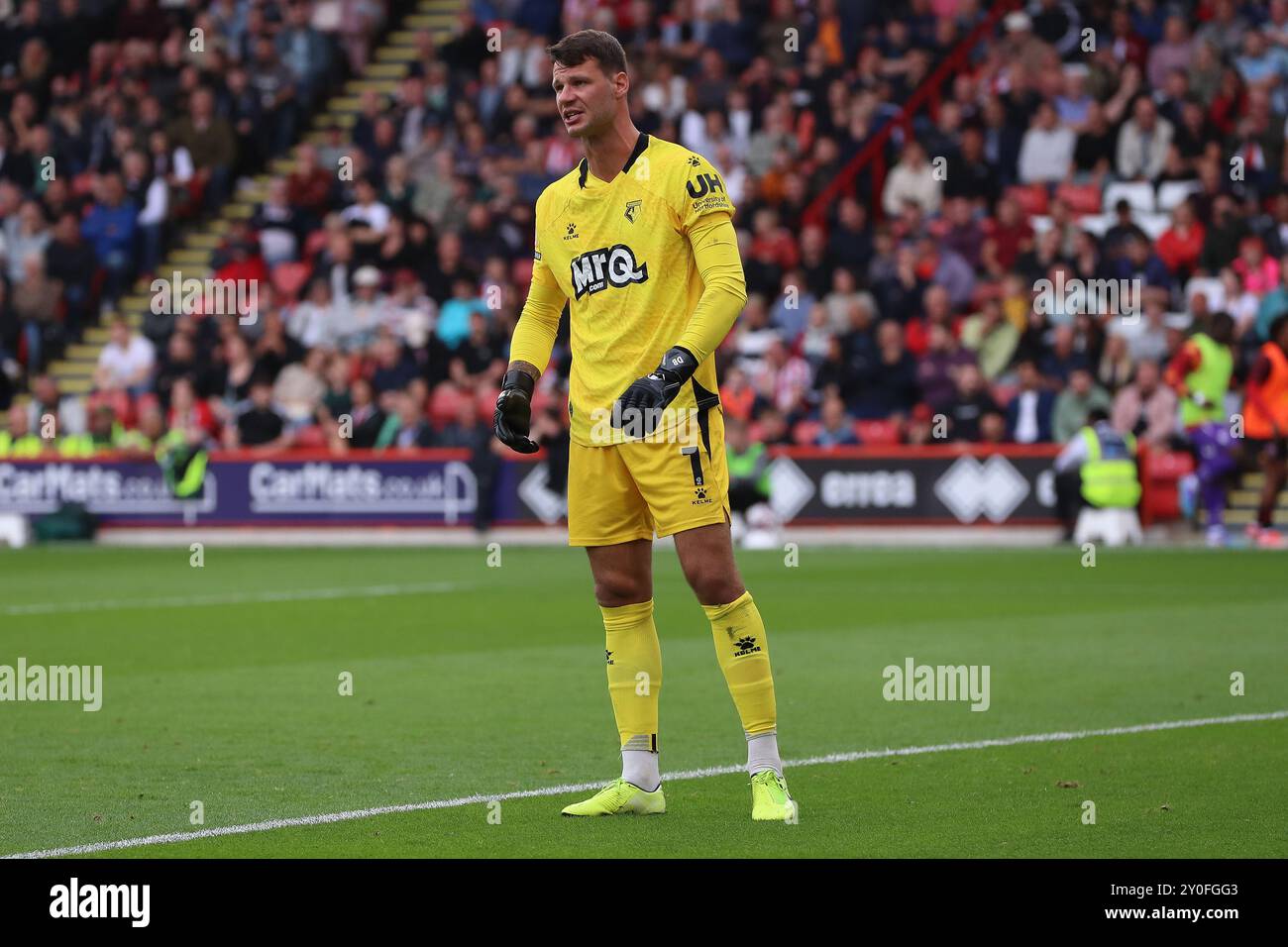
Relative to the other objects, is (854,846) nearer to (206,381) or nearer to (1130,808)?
(1130,808)

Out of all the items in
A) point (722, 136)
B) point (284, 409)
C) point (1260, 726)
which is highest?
point (722, 136)

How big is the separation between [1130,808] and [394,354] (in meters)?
19.1

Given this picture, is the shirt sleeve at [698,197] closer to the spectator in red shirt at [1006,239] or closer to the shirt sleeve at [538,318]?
the shirt sleeve at [538,318]

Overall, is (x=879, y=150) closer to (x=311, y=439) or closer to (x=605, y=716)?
(x=311, y=439)

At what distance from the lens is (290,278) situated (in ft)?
90.2

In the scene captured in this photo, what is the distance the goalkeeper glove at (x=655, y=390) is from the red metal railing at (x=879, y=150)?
63.3 feet

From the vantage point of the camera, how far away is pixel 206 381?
1026 inches

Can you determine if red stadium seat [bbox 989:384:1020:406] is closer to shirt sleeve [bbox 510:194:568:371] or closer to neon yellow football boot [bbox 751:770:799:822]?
shirt sleeve [bbox 510:194:568:371]

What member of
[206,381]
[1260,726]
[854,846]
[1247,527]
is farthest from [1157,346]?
[854,846]

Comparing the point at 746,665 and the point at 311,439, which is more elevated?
the point at 311,439

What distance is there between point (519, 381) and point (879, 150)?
63.3 ft

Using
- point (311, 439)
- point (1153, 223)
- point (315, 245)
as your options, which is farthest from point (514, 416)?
point (315, 245)

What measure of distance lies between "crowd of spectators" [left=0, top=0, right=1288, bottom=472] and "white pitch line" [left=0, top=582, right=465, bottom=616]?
6200mm

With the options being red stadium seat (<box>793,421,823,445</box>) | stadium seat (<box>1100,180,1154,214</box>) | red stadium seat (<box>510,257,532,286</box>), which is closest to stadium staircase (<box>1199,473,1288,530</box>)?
stadium seat (<box>1100,180,1154,214</box>)
